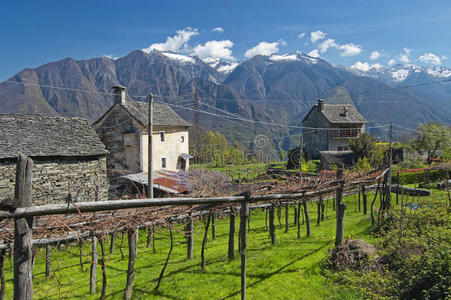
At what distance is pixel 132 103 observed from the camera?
28.8 metres

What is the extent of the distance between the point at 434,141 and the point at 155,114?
42851 mm

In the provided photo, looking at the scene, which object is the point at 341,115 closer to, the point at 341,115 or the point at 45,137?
the point at 341,115

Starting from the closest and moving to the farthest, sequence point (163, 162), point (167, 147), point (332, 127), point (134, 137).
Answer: point (134, 137), point (163, 162), point (167, 147), point (332, 127)

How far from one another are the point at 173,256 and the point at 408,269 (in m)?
7.66

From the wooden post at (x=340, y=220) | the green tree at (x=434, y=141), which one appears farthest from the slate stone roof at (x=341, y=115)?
the wooden post at (x=340, y=220)

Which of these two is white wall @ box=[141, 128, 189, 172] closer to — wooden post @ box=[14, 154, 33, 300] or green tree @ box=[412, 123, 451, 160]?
wooden post @ box=[14, 154, 33, 300]

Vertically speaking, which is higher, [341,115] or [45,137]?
[341,115]

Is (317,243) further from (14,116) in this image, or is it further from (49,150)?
(14,116)

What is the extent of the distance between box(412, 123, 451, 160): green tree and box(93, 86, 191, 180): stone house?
123ft

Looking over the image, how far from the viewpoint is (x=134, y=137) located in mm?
26375

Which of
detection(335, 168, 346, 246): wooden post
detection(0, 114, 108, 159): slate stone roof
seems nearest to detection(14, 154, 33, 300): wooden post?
detection(335, 168, 346, 246): wooden post

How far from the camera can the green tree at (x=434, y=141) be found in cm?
4134

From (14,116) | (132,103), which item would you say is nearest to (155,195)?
(14,116)

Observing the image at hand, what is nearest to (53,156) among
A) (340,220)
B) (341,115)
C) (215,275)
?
(215,275)
